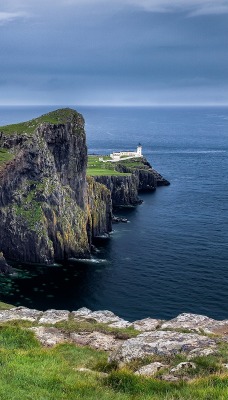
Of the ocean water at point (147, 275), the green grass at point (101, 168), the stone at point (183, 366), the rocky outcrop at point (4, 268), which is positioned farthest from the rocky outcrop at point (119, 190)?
the stone at point (183, 366)

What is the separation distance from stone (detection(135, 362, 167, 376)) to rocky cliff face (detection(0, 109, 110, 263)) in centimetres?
6725

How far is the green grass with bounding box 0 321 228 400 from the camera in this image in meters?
16.8

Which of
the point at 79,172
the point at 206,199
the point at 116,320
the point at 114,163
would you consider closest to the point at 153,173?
the point at 114,163

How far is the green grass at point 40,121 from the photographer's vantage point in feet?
312

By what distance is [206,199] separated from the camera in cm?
14312

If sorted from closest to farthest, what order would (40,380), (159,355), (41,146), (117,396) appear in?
1. (117,396)
2. (40,380)
3. (159,355)
4. (41,146)

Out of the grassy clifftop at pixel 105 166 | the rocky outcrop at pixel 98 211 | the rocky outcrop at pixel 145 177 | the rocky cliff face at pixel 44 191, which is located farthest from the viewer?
the rocky outcrop at pixel 145 177

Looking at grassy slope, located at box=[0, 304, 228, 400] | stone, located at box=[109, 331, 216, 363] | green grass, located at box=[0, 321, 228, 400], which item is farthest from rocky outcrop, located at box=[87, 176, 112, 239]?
green grass, located at box=[0, 321, 228, 400]

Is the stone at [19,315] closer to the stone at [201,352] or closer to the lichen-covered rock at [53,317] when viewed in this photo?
the lichen-covered rock at [53,317]

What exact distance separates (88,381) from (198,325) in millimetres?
16370

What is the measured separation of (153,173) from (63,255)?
3512 inches

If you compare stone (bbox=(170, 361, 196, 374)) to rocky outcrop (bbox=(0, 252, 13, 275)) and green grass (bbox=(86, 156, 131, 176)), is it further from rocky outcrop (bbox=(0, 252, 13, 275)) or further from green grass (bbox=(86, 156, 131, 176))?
green grass (bbox=(86, 156, 131, 176))

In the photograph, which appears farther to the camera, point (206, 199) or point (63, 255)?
point (206, 199)

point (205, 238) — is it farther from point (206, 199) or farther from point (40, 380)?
point (40, 380)
